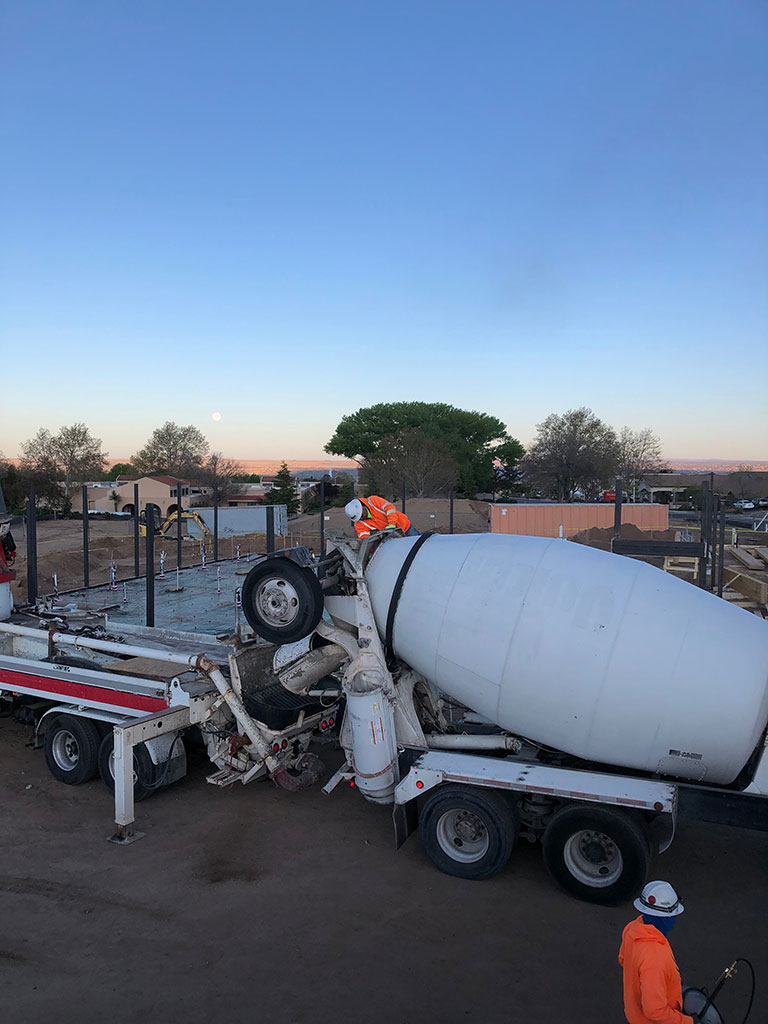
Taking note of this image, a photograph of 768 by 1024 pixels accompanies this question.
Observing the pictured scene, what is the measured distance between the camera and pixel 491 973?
17.2ft

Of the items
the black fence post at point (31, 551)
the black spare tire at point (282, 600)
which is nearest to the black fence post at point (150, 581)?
the black fence post at point (31, 551)

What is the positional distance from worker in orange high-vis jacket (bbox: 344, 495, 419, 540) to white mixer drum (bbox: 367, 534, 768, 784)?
813 millimetres

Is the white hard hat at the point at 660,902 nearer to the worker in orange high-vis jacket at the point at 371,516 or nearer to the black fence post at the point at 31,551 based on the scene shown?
the worker in orange high-vis jacket at the point at 371,516

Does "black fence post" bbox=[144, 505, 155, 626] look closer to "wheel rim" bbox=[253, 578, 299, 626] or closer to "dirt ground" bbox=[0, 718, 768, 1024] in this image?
"dirt ground" bbox=[0, 718, 768, 1024]

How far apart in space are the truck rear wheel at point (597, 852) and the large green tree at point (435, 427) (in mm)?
63089

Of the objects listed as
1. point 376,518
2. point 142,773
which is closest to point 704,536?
point 376,518

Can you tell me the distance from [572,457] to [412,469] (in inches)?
810

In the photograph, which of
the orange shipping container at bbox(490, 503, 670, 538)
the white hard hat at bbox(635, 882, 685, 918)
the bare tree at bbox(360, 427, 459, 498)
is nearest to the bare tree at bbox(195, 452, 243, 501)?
the bare tree at bbox(360, 427, 459, 498)

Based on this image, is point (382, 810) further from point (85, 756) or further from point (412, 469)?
point (412, 469)

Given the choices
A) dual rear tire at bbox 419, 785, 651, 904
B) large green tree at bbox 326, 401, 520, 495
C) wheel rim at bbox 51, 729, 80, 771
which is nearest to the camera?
dual rear tire at bbox 419, 785, 651, 904

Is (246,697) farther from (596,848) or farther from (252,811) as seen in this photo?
(596,848)

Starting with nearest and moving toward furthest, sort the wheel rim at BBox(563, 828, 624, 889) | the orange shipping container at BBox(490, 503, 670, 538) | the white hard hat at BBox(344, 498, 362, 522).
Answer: the wheel rim at BBox(563, 828, 624, 889), the white hard hat at BBox(344, 498, 362, 522), the orange shipping container at BBox(490, 503, 670, 538)

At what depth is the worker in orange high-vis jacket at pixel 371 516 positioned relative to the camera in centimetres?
739

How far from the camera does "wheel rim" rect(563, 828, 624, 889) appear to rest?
618 centimetres
